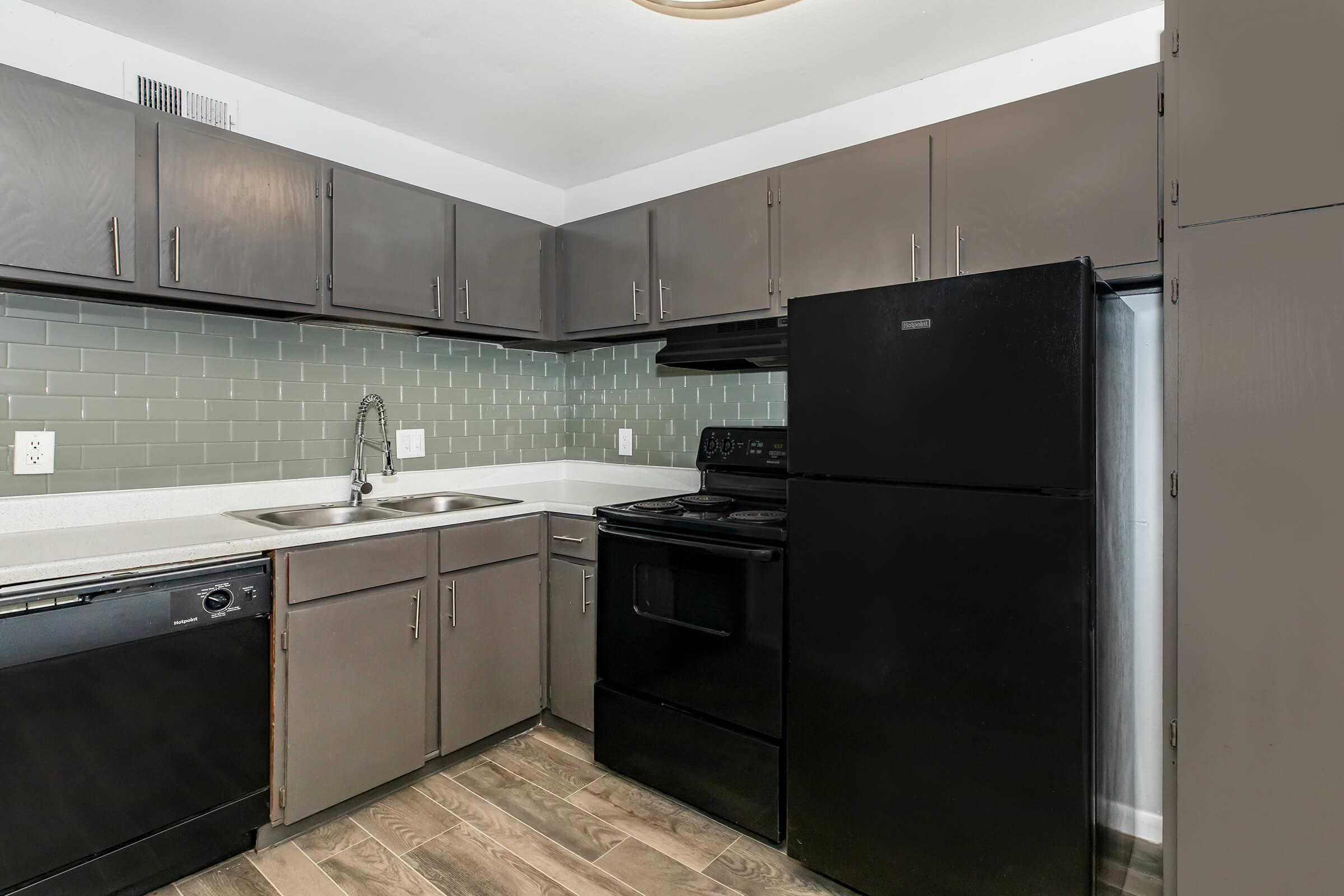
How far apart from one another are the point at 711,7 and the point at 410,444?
210 centimetres

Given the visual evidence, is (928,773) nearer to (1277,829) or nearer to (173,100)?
(1277,829)

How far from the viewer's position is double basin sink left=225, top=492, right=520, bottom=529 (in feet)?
7.91

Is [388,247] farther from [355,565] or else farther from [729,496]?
[729,496]

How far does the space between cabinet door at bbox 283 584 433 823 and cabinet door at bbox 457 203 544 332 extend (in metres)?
1.23

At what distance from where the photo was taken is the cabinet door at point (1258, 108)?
4.70ft

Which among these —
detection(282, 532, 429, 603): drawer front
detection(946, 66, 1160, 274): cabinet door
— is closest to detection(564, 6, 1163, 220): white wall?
detection(946, 66, 1160, 274): cabinet door

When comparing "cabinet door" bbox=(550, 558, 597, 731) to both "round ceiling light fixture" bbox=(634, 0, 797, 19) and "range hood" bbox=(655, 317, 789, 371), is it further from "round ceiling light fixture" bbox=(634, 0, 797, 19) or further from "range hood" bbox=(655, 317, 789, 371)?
"round ceiling light fixture" bbox=(634, 0, 797, 19)

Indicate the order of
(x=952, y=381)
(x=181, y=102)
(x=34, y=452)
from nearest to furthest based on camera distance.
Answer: (x=952, y=381)
(x=34, y=452)
(x=181, y=102)

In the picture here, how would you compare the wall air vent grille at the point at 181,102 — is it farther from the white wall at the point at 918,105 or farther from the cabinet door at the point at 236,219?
the white wall at the point at 918,105

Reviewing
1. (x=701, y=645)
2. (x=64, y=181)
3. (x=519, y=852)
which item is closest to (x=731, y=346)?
(x=701, y=645)

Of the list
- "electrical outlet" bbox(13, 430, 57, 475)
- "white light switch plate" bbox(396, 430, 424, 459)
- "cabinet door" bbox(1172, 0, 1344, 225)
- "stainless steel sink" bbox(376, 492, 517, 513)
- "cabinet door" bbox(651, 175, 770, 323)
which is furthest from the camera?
"white light switch plate" bbox(396, 430, 424, 459)

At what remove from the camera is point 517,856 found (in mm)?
2004

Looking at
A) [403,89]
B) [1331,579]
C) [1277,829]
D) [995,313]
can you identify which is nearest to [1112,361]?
[995,313]

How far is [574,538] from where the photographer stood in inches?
106
